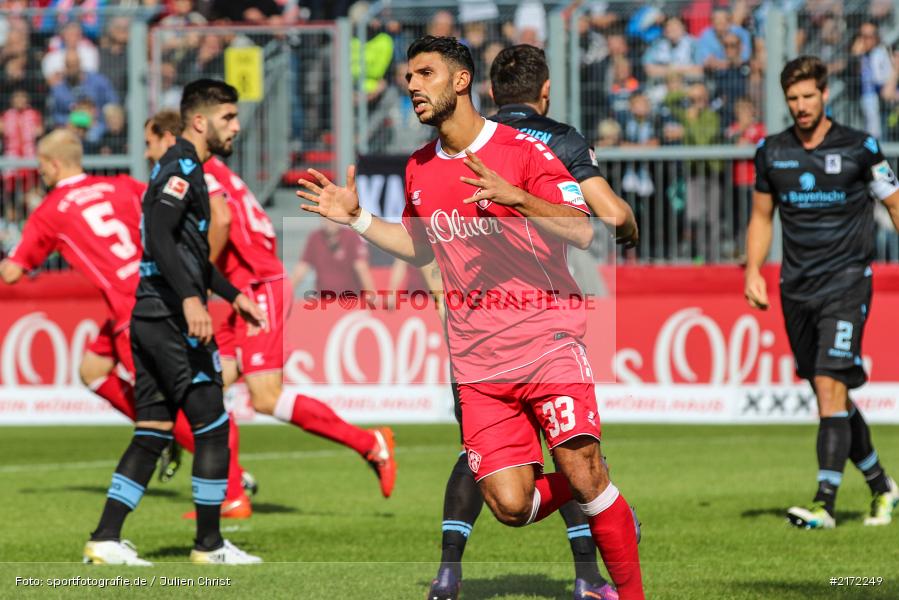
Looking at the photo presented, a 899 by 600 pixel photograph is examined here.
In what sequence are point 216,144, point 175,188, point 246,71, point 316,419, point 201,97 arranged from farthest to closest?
point 246,71
point 316,419
point 216,144
point 201,97
point 175,188

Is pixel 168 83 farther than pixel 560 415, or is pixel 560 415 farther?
pixel 168 83

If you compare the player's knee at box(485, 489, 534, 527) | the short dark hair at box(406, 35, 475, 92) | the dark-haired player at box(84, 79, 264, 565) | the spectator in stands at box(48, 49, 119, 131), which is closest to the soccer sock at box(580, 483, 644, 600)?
the player's knee at box(485, 489, 534, 527)

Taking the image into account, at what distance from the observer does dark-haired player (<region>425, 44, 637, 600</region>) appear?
6480mm

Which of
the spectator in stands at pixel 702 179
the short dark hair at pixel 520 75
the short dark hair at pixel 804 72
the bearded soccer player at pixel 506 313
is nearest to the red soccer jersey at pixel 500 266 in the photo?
the bearded soccer player at pixel 506 313

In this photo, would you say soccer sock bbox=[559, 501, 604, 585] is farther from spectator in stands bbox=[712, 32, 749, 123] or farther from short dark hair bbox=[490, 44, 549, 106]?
spectator in stands bbox=[712, 32, 749, 123]

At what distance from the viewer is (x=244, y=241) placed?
33.4 feet

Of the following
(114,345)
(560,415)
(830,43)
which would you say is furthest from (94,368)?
(830,43)

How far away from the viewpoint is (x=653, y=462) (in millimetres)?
12719

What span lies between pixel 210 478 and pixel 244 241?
8.54 feet

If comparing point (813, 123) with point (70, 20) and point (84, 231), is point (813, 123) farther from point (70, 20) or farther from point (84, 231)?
point (70, 20)

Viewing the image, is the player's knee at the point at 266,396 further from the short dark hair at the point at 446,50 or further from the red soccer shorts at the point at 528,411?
the short dark hair at the point at 446,50

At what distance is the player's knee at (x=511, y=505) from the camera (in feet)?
19.8

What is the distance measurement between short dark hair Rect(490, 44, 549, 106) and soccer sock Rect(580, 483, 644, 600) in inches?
80.6

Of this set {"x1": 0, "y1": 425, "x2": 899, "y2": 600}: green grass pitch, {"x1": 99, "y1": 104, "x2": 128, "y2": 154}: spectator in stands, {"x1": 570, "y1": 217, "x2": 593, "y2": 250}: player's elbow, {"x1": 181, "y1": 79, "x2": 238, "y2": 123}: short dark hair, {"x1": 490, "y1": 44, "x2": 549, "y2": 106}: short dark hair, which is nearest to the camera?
{"x1": 570, "y1": 217, "x2": 593, "y2": 250}: player's elbow
